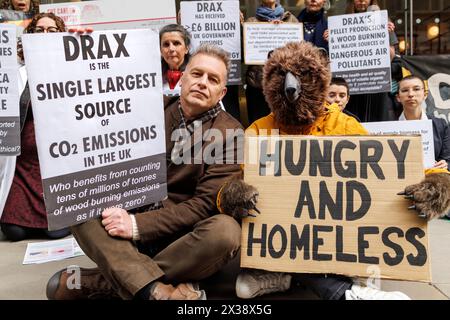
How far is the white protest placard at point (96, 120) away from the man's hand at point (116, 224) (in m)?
0.04

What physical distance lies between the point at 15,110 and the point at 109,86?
4.62 feet

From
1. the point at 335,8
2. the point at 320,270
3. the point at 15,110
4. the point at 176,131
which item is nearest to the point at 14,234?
the point at 15,110

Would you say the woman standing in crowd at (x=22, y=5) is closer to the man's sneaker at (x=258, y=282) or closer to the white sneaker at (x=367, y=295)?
the man's sneaker at (x=258, y=282)

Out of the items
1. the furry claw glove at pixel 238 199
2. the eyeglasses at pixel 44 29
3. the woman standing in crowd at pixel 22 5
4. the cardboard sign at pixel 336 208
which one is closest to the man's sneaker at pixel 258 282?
the cardboard sign at pixel 336 208

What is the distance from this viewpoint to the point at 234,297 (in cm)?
226

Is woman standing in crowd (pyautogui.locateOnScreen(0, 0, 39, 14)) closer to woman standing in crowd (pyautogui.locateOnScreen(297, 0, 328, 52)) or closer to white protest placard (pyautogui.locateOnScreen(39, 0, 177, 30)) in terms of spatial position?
white protest placard (pyautogui.locateOnScreen(39, 0, 177, 30))

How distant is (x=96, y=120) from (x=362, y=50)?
9.87 ft

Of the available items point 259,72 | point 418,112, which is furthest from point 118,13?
point 418,112

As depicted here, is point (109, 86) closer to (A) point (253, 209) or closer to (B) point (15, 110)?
(A) point (253, 209)

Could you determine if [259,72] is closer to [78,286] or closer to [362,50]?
[362,50]

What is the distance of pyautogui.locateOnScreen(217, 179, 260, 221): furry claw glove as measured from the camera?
6.63 ft

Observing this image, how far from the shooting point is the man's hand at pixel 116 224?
1996 millimetres

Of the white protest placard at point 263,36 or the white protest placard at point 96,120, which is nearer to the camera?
the white protest placard at point 96,120

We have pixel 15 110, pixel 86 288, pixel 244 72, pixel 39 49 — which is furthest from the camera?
pixel 244 72
